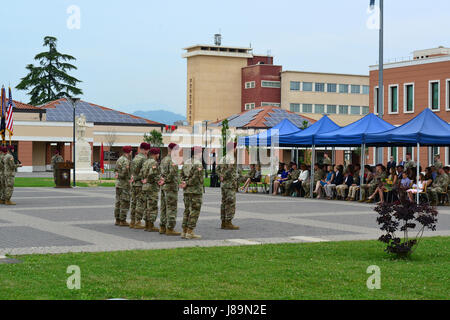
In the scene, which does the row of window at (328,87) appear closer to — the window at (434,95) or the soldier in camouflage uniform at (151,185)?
the window at (434,95)

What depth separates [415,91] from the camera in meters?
55.4

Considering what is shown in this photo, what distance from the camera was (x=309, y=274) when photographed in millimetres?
9297

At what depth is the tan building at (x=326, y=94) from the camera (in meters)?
117

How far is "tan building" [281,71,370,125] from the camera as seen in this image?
11681 cm

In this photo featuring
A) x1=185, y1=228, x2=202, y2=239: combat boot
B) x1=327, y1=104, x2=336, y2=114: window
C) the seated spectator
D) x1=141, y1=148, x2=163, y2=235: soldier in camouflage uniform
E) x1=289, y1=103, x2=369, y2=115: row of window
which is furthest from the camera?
x1=327, y1=104, x2=336, y2=114: window

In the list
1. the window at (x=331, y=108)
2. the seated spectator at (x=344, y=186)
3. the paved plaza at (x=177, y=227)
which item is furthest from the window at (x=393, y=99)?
the window at (x=331, y=108)

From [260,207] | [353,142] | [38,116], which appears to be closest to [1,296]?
[260,207]

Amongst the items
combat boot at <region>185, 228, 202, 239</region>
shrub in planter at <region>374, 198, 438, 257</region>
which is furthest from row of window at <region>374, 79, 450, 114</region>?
shrub in planter at <region>374, 198, 438, 257</region>

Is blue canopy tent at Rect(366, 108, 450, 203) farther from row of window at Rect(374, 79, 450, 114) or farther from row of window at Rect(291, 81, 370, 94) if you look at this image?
row of window at Rect(291, 81, 370, 94)

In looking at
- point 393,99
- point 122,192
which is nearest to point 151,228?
point 122,192

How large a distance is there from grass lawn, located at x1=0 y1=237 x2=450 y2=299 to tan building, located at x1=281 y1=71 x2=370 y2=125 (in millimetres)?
105477

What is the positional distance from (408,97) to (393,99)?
5.25 feet
